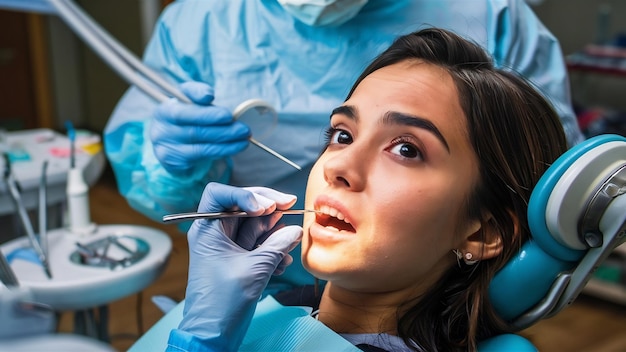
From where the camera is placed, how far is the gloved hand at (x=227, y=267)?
2.55 ft

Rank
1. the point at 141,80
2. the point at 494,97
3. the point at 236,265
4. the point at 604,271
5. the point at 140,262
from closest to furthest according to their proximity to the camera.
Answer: the point at 236,265 → the point at 494,97 → the point at 141,80 → the point at 140,262 → the point at 604,271

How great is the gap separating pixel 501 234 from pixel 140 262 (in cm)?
85

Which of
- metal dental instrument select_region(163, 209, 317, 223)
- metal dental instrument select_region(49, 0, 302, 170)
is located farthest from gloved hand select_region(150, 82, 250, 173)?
metal dental instrument select_region(163, 209, 317, 223)

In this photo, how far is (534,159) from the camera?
0.90 m

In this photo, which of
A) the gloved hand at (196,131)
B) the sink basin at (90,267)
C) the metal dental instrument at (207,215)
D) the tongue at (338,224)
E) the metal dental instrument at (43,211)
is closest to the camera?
the metal dental instrument at (207,215)

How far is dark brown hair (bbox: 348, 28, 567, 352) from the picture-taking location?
0.89m

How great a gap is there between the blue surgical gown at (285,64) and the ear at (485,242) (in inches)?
13.2

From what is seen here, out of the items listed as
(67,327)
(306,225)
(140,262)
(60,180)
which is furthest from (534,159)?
(60,180)

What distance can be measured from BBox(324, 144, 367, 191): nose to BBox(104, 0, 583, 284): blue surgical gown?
0.98 feet

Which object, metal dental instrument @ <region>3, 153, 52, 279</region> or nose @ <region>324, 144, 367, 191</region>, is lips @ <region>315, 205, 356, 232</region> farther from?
metal dental instrument @ <region>3, 153, 52, 279</region>

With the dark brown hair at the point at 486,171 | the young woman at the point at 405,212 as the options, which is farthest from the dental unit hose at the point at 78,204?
the dark brown hair at the point at 486,171

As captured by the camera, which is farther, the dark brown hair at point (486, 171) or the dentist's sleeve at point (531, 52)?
the dentist's sleeve at point (531, 52)

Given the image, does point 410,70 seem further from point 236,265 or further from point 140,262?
point 140,262

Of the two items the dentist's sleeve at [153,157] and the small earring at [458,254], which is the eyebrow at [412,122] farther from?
the dentist's sleeve at [153,157]
